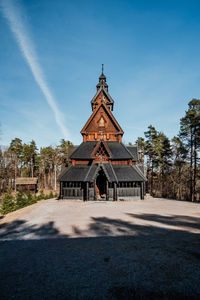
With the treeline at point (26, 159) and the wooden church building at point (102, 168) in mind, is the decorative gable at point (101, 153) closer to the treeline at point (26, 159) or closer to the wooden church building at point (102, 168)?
the wooden church building at point (102, 168)

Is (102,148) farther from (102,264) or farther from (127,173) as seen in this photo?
(102,264)

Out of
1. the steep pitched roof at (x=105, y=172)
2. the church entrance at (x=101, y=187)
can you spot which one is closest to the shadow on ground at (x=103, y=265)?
the steep pitched roof at (x=105, y=172)

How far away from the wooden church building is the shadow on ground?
39.0 feet

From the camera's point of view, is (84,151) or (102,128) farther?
(102,128)

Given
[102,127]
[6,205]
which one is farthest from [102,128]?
[6,205]

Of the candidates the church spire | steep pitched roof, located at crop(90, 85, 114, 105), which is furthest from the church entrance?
the church spire

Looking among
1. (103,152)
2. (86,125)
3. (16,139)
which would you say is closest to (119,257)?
(103,152)

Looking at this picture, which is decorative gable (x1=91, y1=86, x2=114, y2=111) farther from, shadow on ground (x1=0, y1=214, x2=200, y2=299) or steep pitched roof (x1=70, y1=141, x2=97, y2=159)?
shadow on ground (x1=0, y1=214, x2=200, y2=299)

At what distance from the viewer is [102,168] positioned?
19062 mm

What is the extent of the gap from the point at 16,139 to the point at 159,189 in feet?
182

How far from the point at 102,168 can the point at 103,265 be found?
48.8 ft

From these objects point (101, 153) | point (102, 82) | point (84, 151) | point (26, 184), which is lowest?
point (26, 184)

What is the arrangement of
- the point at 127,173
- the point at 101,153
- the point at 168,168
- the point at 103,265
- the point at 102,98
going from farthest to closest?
the point at 168,168, the point at 102,98, the point at 101,153, the point at 127,173, the point at 103,265

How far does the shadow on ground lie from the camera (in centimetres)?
316
